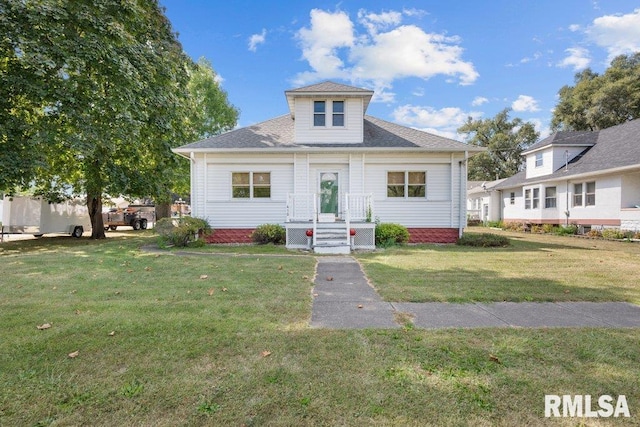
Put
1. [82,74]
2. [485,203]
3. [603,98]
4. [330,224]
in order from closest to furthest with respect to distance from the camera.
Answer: [82,74], [330,224], [603,98], [485,203]

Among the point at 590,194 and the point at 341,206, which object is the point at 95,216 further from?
the point at 590,194

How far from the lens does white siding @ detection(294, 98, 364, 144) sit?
1326 centimetres

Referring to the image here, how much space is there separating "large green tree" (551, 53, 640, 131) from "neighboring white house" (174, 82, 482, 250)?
27121mm

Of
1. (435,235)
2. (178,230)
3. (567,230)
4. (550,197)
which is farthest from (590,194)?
(178,230)

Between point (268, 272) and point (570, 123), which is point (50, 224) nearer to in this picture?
point (268, 272)

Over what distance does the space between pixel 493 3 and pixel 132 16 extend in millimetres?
14849

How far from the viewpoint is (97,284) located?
5.72 m

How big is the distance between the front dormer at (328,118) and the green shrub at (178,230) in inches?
210

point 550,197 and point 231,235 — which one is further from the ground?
point 550,197

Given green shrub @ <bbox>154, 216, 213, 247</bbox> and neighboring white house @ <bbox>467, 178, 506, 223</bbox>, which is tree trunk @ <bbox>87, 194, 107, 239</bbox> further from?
neighboring white house @ <bbox>467, 178, 506, 223</bbox>

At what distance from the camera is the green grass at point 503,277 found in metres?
5.02

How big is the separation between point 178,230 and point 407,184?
9192 millimetres

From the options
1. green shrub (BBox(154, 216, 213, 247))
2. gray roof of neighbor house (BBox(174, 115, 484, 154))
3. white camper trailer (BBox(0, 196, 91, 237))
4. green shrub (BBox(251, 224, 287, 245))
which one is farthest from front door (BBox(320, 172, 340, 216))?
white camper trailer (BBox(0, 196, 91, 237))

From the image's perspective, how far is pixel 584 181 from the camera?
17.8m
